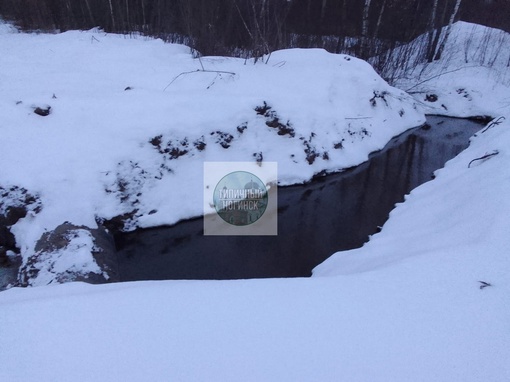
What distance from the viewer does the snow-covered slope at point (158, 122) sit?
172 inches

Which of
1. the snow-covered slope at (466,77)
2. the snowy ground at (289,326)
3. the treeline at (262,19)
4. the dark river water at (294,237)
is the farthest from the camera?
the snow-covered slope at (466,77)

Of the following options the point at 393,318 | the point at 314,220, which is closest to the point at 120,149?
the point at 314,220

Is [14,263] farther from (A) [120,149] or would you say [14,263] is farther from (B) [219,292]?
(B) [219,292]

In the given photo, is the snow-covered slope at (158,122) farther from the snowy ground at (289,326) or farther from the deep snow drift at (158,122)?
the snowy ground at (289,326)

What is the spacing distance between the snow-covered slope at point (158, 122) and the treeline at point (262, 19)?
1.77 metres

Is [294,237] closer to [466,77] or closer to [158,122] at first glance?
[158,122]

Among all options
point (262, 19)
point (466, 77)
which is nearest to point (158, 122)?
point (262, 19)

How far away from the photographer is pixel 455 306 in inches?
69.3

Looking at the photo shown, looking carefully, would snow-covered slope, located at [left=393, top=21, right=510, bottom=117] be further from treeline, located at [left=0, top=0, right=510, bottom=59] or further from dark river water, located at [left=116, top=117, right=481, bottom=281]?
dark river water, located at [left=116, top=117, right=481, bottom=281]

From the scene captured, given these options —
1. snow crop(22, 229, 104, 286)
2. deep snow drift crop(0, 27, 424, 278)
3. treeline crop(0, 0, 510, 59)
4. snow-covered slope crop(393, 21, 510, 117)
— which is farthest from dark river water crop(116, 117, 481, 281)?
snow-covered slope crop(393, 21, 510, 117)

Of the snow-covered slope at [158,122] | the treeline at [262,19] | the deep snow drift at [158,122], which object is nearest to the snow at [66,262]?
the deep snow drift at [158,122]

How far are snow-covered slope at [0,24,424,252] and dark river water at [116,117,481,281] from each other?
1.13 ft

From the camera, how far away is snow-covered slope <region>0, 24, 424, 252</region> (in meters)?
4.36

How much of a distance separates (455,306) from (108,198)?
4098 millimetres
